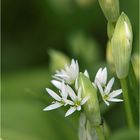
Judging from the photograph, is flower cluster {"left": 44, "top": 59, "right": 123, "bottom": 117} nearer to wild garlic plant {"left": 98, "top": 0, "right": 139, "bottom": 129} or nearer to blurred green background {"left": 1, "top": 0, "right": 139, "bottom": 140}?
wild garlic plant {"left": 98, "top": 0, "right": 139, "bottom": 129}

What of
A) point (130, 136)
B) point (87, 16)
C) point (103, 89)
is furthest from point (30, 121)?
point (87, 16)

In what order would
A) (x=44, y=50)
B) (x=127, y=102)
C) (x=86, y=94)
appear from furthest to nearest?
(x=44, y=50) → (x=127, y=102) → (x=86, y=94)

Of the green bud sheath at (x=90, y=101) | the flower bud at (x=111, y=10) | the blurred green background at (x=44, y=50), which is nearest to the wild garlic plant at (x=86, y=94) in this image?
the green bud sheath at (x=90, y=101)

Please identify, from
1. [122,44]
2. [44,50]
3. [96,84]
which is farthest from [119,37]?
[44,50]

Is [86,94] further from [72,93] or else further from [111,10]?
[111,10]

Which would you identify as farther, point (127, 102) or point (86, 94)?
point (127, 102)

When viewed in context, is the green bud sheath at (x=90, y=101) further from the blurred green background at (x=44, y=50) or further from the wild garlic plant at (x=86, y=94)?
the blurred green background at (x=44, y=50)

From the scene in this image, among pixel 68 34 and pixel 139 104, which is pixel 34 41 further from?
pixel 139 104

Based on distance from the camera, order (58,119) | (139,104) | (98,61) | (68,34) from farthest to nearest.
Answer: (68,34)
(98,61)
(58,119)
(139,104)
